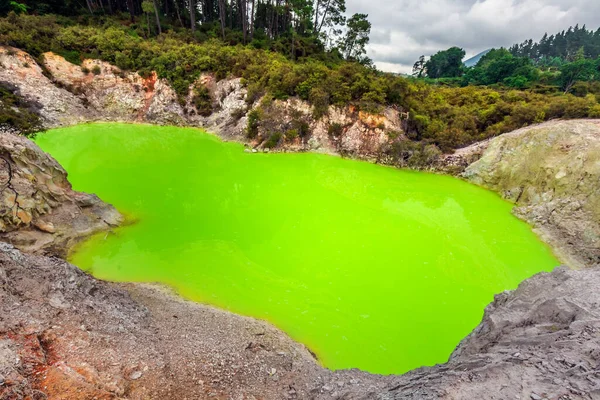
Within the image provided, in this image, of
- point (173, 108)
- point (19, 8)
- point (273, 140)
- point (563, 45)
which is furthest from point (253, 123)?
point (563, 45)

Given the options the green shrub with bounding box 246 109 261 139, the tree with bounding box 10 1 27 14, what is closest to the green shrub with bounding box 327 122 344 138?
the green shrub with bounding box 246 109 261 139

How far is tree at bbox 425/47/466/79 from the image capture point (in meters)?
54.9

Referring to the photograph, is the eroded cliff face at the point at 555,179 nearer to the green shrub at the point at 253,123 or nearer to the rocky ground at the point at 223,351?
the rocky ground at the point at 223,351

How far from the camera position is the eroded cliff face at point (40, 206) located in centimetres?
785

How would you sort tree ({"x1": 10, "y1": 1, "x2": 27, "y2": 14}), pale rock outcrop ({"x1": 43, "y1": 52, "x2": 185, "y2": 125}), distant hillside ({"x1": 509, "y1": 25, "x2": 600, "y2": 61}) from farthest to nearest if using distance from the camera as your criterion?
distant hillside ({"x1": 509, "y1": 25, "x2": 600, "y2": 61}) < tree ({"x1": 10, "y1": 1, "x2": 27, "y2": 14}) < pale rock outcrop ({"x1": 43, "y1": 52, "x2": 185, "y2": 125})

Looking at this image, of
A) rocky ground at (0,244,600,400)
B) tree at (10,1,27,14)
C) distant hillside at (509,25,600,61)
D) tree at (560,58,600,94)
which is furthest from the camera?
distant hillside at (509,25,600,61)

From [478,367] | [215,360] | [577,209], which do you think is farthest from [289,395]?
[577,209]

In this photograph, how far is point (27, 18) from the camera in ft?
71.9

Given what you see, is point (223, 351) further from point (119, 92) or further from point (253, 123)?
point (119, 92)

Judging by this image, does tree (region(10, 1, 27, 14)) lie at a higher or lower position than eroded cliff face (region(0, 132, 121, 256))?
higher

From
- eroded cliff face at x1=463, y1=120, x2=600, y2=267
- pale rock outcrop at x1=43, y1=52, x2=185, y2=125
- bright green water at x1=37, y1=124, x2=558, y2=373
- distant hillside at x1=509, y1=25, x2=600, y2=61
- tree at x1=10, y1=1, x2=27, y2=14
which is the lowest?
bright green water at x1=37, y1=124, x2=558, y2=373

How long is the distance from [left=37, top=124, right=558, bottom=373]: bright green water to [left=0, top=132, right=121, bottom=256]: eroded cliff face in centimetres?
70

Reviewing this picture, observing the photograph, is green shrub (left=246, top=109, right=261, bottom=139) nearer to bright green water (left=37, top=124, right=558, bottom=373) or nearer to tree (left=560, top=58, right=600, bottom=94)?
bright green water (left=37, top=124, right=558, bottom=373)

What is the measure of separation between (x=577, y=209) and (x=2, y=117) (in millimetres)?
27486
